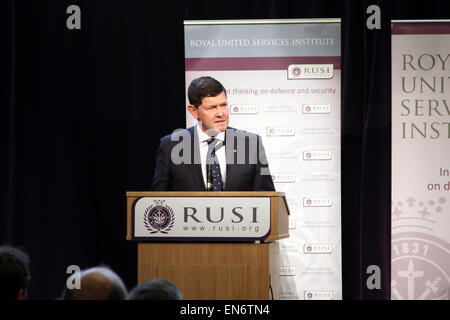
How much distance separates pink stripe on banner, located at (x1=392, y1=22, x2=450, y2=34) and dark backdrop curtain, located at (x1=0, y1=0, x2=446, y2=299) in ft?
0.77

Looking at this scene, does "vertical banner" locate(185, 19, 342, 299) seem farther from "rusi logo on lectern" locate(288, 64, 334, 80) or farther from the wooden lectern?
the wooden lectern

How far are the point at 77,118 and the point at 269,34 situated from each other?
183 centimetres

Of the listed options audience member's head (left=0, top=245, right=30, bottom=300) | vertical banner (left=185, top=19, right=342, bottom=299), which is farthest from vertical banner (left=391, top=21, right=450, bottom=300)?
audience member's head (left=0, top=245, right=30, bottom=300)

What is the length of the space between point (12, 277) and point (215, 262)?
60.0 inches

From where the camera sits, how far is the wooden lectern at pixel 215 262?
132 inches

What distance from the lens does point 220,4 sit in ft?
19.2

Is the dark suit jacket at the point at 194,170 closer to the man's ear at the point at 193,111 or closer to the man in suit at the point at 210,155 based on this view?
the man in suit at the point at 210,155

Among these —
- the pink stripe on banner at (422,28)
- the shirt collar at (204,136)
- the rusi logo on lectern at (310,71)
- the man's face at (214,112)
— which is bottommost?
the shirt collar at (204,136)

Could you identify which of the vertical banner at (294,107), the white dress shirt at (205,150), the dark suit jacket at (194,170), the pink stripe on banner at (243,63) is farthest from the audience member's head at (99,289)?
the pink stripe on banner at (243,63)

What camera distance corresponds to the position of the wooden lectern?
11.0 ft

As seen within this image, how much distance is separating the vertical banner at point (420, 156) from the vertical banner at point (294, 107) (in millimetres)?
492

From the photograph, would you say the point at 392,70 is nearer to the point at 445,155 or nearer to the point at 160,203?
the point at 445,155

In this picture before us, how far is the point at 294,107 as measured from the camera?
→ 18.2ft

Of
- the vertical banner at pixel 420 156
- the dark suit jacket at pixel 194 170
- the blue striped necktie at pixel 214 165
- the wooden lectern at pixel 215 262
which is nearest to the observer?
the wooden lectern at pixel 215 262
